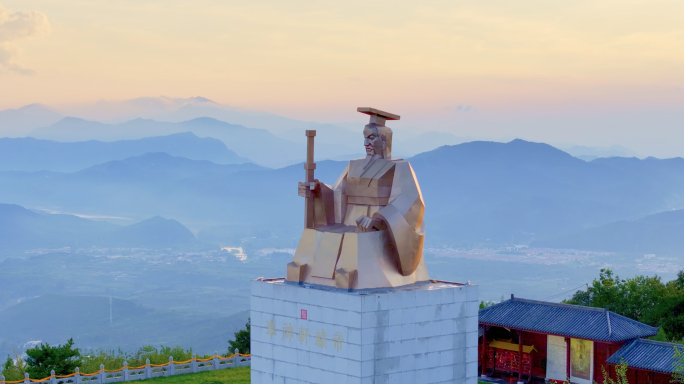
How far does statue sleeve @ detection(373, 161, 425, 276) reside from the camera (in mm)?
14109

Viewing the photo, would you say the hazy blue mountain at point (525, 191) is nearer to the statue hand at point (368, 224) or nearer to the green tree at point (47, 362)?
the green tree at point (47, 362)

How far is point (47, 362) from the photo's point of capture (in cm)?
2183

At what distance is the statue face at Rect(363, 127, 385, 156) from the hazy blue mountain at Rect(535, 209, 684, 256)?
397 feet

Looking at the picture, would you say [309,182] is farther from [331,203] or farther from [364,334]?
[364,334]

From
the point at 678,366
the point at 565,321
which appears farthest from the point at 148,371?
the point at 678,366

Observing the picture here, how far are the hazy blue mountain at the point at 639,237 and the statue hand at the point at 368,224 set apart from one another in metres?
122

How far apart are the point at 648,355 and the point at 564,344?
278cm

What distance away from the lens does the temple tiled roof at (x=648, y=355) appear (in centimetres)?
1941

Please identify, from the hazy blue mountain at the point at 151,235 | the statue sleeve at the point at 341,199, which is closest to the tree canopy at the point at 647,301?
the statue sleeve at the point at 341,199

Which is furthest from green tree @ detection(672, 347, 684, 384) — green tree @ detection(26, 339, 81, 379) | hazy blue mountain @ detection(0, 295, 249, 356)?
hazy blue mountain @ detection(0, 295, 249, 356)

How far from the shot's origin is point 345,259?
1416 centimetres

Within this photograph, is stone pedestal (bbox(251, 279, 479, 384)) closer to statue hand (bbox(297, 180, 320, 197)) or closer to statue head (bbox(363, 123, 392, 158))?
statue hand (bbox(297, 180, 320, 197))

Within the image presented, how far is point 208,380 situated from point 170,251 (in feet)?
390

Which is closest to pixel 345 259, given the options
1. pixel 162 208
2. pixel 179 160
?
pixel 162 208
